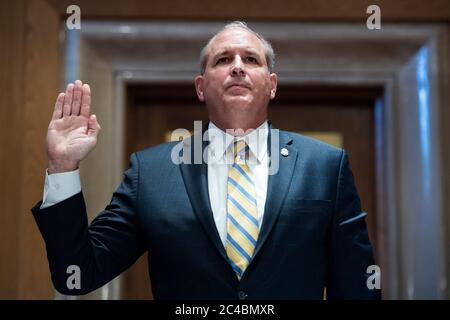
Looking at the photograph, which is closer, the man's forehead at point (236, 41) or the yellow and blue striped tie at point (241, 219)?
the yellow and blue striped tie at point (241, 219)

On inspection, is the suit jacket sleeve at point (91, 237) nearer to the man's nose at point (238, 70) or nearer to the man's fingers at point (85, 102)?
the man's fingers at point (85, 102)

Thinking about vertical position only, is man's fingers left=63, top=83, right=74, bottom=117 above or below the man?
above

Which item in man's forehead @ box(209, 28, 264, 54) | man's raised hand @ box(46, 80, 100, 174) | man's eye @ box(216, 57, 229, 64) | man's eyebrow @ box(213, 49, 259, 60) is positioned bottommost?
man's raised hand @ box(46, 80, 100, 174)

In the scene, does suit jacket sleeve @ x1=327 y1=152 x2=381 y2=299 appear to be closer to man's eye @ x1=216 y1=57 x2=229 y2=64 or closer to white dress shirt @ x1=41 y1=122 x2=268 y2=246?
white dress shirt @ x1=41 y1=122 x2=268 y2=246

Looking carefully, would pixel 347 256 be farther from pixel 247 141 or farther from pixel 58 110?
pixel 58 110

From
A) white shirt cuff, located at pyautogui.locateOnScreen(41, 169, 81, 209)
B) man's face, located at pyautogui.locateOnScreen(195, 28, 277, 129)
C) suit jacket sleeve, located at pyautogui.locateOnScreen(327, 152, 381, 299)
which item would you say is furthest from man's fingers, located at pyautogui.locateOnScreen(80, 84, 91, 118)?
suit jacket sleeve, located at pyautogui.locateOnScreen(327, 152, 381, 299)

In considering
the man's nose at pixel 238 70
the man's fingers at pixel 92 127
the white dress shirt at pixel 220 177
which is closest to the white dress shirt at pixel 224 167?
the white dress shirt at pixel 220 177

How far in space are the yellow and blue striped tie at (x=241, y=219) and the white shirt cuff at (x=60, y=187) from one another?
0.26 m

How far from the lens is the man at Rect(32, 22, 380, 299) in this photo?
1.02m

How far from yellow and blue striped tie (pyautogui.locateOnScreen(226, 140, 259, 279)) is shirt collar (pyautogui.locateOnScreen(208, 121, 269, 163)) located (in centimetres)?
4

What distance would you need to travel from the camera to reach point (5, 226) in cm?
185

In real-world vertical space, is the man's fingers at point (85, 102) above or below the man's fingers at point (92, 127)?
above

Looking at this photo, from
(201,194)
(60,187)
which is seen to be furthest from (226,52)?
(60,187)

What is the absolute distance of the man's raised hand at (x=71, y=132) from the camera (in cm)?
100
